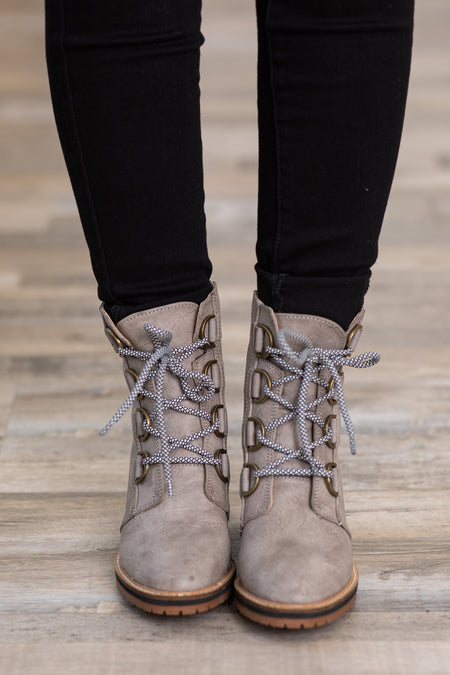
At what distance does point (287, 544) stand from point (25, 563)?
29 centimetres

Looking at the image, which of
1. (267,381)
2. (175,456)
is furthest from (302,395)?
(175,456)

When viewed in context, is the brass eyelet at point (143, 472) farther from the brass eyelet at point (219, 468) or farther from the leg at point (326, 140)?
the leg at point (326, 140)

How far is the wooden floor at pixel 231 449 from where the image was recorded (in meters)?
0.70

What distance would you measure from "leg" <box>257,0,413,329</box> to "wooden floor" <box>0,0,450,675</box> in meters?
0.29

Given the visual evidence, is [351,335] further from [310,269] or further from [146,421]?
[146,421]

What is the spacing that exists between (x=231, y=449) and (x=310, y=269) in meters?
0.38

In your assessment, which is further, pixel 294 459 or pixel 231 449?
pixel 231 449

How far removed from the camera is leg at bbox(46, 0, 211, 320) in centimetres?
65

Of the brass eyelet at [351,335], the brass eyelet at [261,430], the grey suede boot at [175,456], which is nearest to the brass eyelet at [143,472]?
the grey suede boot at [175,456]

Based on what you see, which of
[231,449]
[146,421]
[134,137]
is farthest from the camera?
[231,449]

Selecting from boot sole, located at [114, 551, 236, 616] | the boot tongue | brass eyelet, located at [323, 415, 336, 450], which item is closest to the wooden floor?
boot sole, located at [114, 551, 236, 616]

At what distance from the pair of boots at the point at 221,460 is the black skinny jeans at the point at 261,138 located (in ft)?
0.11

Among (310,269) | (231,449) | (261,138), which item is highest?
(261,138)

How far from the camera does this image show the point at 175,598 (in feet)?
2.31
